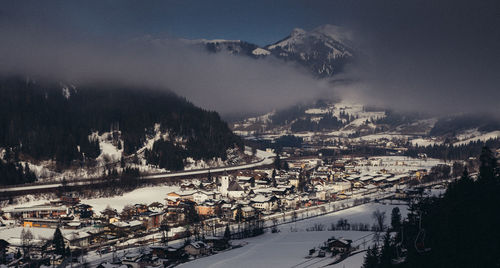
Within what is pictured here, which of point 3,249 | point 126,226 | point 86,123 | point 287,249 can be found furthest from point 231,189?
point 86,123

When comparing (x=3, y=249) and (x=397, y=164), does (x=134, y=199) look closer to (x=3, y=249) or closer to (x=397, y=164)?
(x=3, y=249)

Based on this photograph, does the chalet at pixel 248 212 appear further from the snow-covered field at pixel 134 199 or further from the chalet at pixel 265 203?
the snow-covered field at pixel 134 199

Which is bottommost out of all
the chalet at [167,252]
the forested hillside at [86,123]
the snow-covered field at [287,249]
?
the snow-covered field at [287,249]

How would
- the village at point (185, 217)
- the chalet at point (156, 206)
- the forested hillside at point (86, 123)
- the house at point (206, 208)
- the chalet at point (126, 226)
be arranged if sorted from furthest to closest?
the forested hillside at point (86, 123) < the house at point (206, 208) < the chalet at point (156, 206) < the chalet at point (126, 226) < the village at point (185, 217)

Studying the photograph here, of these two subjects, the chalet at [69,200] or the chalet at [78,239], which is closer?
the chalet at [78,239]

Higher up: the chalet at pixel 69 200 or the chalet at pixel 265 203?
the chalet at pixel 69 200

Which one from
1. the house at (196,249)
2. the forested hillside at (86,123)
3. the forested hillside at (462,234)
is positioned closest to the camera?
the forested hillside at (462,234)

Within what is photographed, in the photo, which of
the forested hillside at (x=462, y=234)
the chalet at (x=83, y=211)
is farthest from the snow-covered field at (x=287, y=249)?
the chalet at (x=83, y=211)
